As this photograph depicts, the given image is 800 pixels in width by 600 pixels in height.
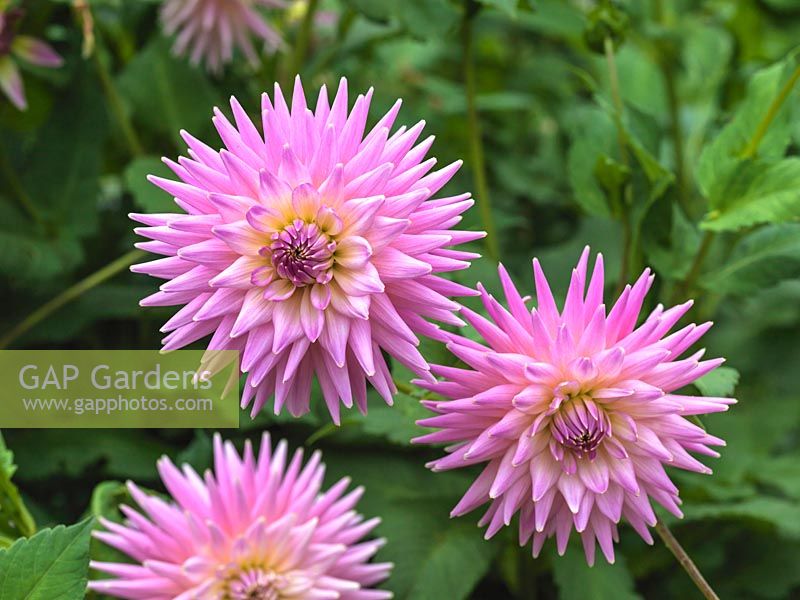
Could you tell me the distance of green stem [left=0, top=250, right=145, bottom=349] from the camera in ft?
3.29

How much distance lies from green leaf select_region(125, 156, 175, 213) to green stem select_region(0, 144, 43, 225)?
0.52ft

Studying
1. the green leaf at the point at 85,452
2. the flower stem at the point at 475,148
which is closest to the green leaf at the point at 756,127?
the flower stem at the point at 475,148

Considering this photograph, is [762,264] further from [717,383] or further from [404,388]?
[404,388]

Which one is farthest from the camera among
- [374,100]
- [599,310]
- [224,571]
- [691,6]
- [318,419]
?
[691,6]

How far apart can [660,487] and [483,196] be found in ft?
1.63

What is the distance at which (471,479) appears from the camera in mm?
921

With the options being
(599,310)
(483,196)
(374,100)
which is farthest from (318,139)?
(374,100)

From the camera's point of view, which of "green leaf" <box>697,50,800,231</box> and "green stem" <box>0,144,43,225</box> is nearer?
"green leaf" <box>697,50,800,231</box>

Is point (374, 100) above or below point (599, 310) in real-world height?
above

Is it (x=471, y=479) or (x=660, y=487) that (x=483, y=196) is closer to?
(x=471, y=479)

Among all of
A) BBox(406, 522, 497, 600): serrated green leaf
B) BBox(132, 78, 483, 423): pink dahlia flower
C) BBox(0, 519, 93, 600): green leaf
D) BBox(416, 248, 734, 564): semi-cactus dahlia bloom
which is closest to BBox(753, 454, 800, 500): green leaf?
BBox(406, 522, 497, 600): serrated green leaf

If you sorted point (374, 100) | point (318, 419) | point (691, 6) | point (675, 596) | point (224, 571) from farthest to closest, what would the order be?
1. point (691, 6)
2. point (374, 100)
3. point (675, 596)
4. point (318, 419)
5. point (224, 571)

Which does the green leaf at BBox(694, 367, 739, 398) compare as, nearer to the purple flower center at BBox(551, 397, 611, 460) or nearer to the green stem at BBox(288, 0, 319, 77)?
the purple flower center at BBox(551, 397, 611, 460)

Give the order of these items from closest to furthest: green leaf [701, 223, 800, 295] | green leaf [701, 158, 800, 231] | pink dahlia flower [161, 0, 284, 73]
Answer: green leaf [701, 158, 800, 231]
green leaf [701, 223, 800, 295]
pink dahlia flower [161, 0, 284, 73]
